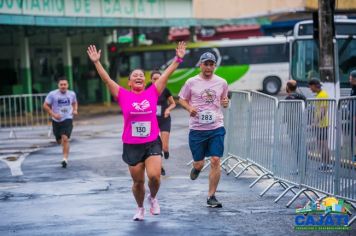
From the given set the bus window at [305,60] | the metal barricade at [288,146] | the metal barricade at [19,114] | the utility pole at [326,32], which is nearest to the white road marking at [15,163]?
the metal barricade at [288,146]

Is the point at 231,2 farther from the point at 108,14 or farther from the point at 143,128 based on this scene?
the point at 143,128

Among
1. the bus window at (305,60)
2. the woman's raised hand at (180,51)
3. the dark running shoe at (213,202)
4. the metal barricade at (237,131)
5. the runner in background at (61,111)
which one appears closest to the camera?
the woman's raised hand at (180,51)

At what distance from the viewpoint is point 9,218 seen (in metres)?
9.35

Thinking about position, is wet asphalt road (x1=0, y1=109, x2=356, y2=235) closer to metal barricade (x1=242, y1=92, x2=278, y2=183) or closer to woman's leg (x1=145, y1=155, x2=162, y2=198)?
metal barricade (x1=242, y1=92, x2=278, y2=183)

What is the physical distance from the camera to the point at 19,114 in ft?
82.6

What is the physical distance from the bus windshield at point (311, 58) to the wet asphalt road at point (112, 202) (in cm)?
626

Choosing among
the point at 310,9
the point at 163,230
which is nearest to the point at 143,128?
Result: the point at 163,230

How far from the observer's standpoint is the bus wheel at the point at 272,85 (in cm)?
3900

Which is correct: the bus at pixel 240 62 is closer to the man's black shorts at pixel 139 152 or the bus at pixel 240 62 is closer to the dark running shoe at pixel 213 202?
the dark running shoe at pixel 213 202

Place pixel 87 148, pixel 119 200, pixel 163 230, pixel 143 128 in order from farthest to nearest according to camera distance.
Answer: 1. pixel 87 148
2. pixel 119 200
3. pixel 143 128
4. pixel 163 230

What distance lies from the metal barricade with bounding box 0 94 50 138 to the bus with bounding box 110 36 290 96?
46.6ft

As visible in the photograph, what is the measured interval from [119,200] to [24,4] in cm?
2133

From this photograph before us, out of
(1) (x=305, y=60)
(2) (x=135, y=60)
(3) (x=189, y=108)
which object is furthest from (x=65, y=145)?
(2) (x=135, y=60)

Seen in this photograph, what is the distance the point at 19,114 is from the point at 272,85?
17.2 meters
